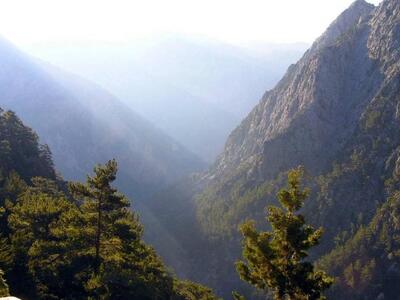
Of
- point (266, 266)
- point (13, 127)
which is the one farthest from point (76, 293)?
point (13, 127)

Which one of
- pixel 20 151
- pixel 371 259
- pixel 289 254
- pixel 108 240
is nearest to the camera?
pixel 289 254

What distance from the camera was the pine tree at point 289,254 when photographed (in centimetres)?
2719

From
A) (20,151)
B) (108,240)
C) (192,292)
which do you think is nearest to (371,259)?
(20,151)

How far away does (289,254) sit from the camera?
2780 centimetres

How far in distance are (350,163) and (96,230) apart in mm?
159512

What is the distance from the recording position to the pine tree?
2719cm

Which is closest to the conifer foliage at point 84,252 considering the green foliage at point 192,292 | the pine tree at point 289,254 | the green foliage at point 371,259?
the green foliage at point 192,292

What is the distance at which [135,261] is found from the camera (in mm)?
46344

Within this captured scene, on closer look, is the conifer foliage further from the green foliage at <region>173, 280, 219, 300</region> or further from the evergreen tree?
the green foliage at <region>173, 280, 219, 300</region>

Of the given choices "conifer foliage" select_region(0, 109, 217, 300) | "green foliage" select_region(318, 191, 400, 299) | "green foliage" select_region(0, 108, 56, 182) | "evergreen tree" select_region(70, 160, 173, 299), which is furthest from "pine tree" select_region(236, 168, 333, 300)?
"green foliage" select_region(318, 191, 400, 299)

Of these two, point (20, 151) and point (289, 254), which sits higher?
point (20, 151)

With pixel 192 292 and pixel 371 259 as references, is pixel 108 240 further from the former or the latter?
pixel 371 259

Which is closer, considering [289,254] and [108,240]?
[289,254]

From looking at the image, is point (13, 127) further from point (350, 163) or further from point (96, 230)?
point (350, 163)
